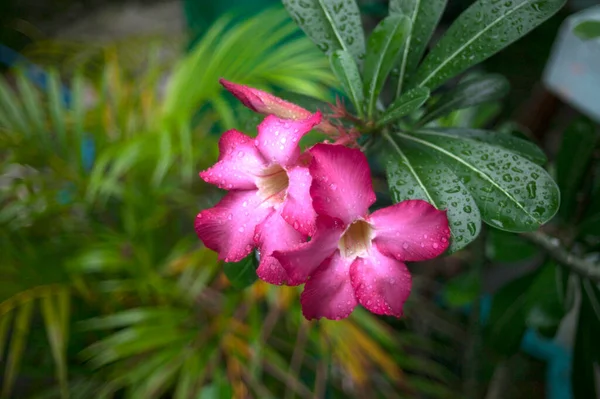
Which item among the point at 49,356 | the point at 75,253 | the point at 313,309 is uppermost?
the point at 313,309

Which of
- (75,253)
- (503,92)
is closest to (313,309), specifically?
(503,92)

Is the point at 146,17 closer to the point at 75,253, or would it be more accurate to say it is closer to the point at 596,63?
the point at 75,253

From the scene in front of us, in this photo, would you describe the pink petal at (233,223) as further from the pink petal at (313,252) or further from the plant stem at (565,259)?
the plant stem at (565,259)

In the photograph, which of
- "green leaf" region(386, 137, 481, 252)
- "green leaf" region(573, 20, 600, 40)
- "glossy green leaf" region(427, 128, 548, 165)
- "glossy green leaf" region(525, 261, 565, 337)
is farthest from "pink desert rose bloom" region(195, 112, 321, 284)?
"glossy green leaf" region(525, 261, 565, 337)

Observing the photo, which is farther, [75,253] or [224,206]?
[75,253]

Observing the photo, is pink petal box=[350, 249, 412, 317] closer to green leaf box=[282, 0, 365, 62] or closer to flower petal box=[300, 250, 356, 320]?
flower petal box=[300, 250, 356, 320]
